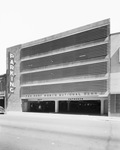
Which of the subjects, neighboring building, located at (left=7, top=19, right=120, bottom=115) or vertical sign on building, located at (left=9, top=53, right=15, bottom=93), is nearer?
neighboring building, located at (left=7, top=19, right=120, bottom=115)

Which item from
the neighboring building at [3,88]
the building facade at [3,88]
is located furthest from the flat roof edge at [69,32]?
the neighboring building at [3,88]

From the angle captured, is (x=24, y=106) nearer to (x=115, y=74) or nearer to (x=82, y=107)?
(x=82, y=107)

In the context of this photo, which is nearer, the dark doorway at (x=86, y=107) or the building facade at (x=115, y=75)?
the building facade at (x=115, y=75)

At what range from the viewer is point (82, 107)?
3266 cm

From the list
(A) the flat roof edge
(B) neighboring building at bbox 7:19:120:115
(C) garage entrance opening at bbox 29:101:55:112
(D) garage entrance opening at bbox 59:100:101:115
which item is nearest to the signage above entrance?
(B) neighboring building at bbox 7:19:120:115

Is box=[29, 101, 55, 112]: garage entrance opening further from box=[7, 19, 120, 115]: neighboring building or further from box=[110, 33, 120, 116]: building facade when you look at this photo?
box=[110, 33, 120, 116]: building facade

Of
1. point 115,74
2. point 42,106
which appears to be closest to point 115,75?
point 115,74

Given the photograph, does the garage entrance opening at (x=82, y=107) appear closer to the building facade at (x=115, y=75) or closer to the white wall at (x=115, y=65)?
the building facade at (x=115, y=75)

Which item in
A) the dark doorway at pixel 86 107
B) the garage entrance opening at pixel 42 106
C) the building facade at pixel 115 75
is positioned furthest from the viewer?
the garage entrance opening at pixel 42 106

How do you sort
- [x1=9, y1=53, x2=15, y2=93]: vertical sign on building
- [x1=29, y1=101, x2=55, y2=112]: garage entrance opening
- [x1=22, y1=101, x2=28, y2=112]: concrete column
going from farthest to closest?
[x1=9, y1=53, x2=15, y2=93]: vertical sign on building, [x1=22, y1=101, x2=28, y2=112]: concrete column, [x1=29, y1=101, x2=55, y2=112]: garage entrance opening

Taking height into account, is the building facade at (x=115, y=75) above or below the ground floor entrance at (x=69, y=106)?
above

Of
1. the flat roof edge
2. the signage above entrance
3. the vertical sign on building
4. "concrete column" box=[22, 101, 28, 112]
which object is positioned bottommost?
"concrete column" box=[22, 101, 28, 112]

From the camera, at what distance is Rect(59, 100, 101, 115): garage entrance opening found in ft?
102

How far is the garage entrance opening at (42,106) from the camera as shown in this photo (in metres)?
36.0
